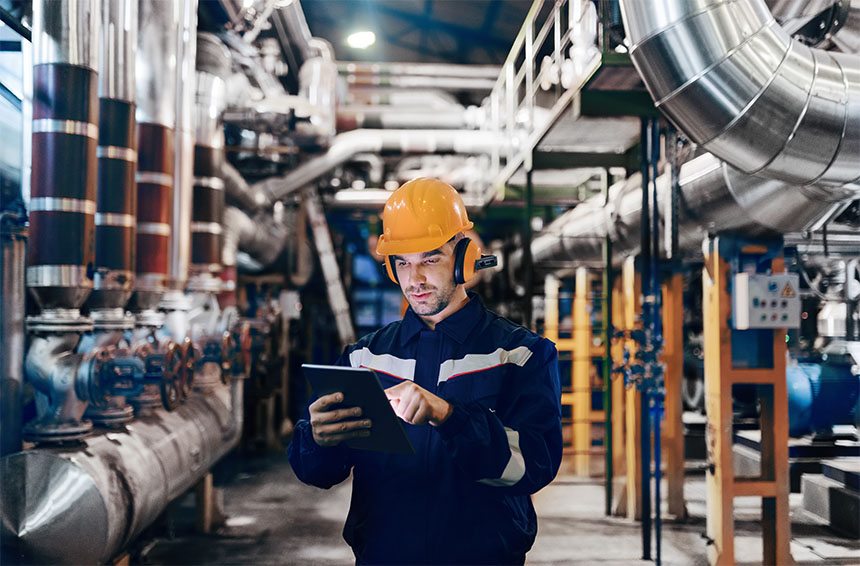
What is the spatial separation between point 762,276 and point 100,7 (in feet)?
12.1

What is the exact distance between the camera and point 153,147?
4250 mm

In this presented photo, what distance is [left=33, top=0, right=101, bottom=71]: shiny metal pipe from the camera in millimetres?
3098

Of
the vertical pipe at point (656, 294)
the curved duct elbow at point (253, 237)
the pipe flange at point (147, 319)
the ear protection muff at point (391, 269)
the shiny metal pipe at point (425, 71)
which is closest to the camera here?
the ear protection muff at point (391, 269)

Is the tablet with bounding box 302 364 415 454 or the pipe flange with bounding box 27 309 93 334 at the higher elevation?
the pipe flange with bounding box 27 309 93 334

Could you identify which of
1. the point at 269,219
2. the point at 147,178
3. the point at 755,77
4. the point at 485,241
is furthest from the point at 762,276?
the point at 485,241

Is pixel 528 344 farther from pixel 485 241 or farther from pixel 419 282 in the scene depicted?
pixel 485 241

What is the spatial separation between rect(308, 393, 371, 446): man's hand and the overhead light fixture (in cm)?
877

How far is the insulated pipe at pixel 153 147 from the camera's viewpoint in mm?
4203

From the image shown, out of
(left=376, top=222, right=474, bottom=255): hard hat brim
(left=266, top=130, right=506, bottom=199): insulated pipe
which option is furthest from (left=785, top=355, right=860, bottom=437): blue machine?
(left=376, top=222, right=474, bottom=255): hard hat brim

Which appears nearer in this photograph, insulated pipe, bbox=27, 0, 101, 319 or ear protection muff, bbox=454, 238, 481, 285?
ear protection muff, bbox=454, 238, 481, 285

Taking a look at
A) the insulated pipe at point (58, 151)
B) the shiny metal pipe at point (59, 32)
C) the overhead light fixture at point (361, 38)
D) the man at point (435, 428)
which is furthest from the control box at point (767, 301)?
the overhead light fixture at point (361, 38)

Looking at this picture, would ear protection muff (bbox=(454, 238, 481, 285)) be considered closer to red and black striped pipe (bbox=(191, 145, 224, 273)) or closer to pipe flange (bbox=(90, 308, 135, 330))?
pipe flange (bbox=(90, 308, 135, 330))

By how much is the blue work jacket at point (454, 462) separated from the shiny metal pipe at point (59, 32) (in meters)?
2.19

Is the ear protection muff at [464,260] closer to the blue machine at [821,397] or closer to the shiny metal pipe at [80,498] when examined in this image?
the shiny metal pipe at [80,498]
